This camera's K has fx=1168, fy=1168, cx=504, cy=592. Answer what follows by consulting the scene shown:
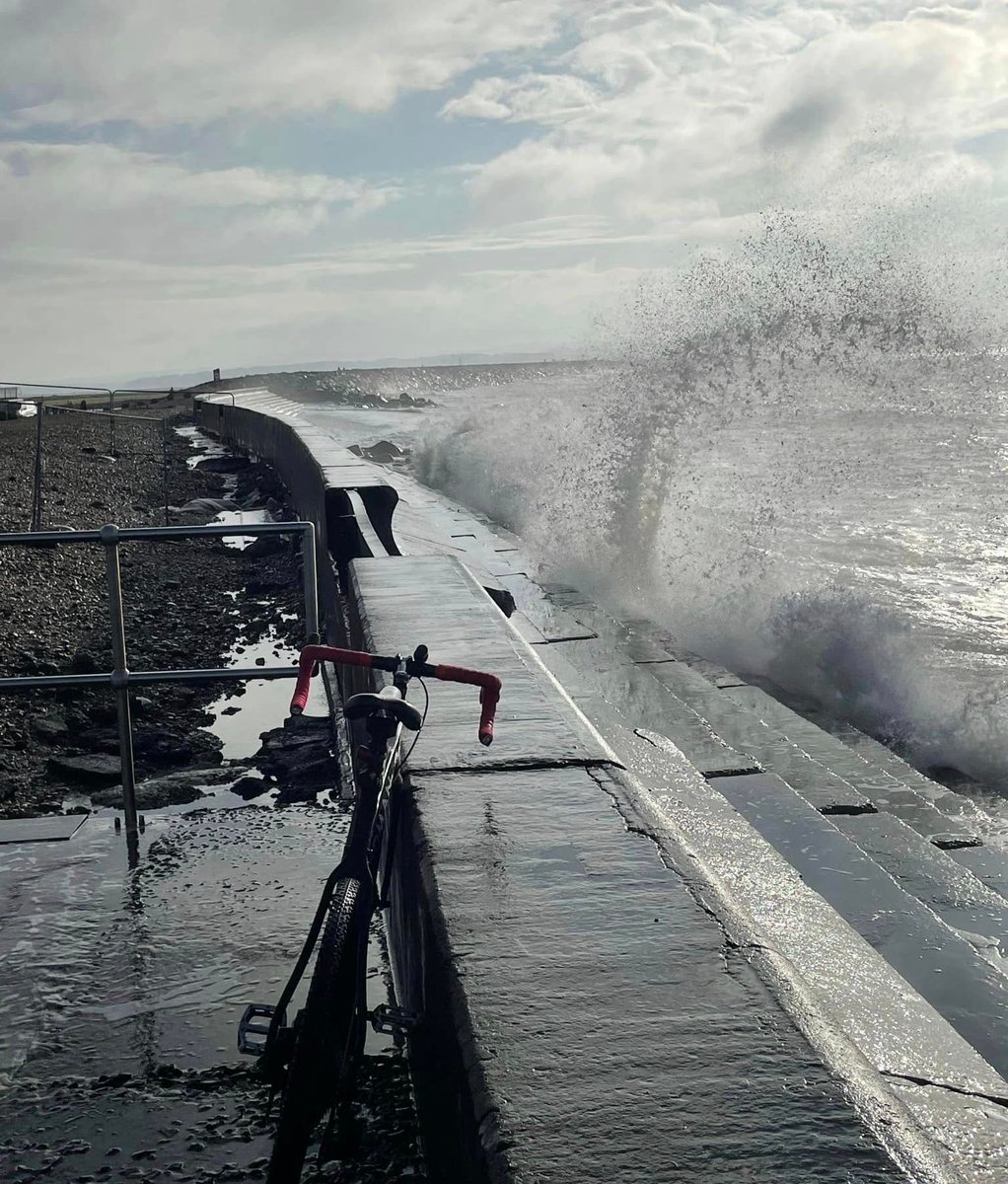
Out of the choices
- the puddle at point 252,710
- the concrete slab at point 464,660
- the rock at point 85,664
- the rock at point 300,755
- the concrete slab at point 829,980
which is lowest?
the puddle at point 252,710

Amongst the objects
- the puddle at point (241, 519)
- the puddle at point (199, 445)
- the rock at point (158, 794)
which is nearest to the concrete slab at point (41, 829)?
the rock at point (158, 794)

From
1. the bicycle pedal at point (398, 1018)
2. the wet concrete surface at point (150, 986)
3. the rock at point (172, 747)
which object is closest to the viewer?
the bicycle pedal at point (398, 1018)

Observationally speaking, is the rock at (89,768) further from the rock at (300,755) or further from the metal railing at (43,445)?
the metal railing at (43,445)

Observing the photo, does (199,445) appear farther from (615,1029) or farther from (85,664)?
(615,1029)

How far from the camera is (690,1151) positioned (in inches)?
58.3

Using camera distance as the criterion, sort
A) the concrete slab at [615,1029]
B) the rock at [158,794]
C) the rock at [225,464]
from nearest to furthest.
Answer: the concrete slab at [615,1029] → the rock at [158,794] → the rock at [225,464]

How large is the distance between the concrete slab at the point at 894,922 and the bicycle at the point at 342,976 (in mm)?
1506

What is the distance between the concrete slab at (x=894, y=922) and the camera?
299 centimetres

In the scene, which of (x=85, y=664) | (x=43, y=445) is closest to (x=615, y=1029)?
(x=85, y=664)

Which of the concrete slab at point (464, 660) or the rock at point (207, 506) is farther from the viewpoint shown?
the rock at point (207, 506)

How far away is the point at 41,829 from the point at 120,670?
0.64m

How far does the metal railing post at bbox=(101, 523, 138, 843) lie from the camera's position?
3.72 m

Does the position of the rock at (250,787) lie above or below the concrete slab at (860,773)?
above

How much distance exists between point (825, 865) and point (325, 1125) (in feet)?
6.89
